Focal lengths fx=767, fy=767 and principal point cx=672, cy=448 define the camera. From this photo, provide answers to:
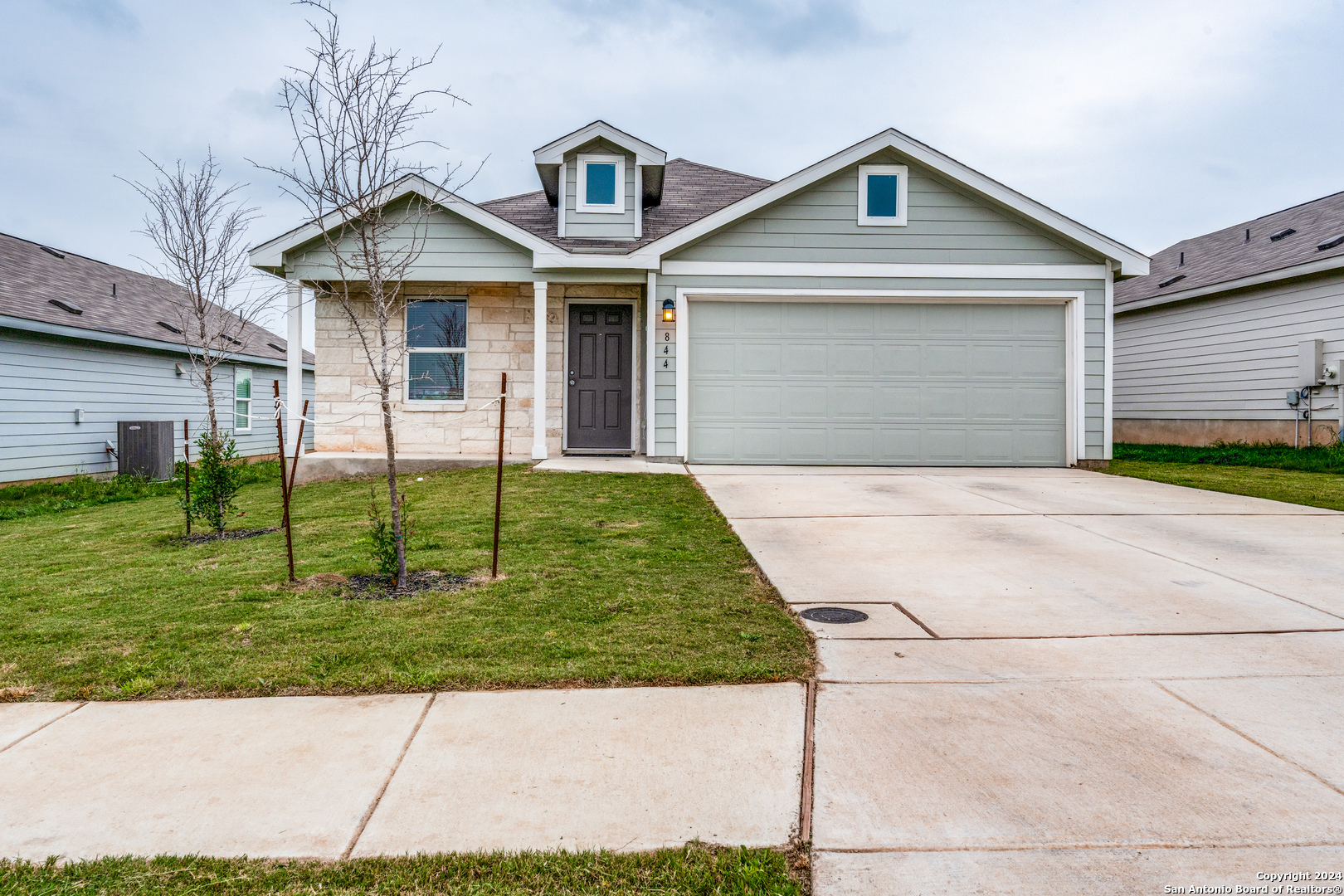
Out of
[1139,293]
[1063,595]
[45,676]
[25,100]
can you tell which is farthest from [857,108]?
[45,676]

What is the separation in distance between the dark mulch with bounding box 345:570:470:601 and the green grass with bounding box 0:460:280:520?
5252mm

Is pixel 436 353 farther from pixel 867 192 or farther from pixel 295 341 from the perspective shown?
pixel 867 192

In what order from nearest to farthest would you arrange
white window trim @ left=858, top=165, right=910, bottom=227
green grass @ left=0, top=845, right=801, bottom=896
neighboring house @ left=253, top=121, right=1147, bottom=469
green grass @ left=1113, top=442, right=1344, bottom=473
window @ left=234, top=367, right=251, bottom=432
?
green grass @ left=0, top=845, right=801, bottom=896 → neighboring house @ left=253, top=121, right=1147, bottom=469 → white window trim @ left=858, top=165, right=910, bottom=227 → green grass @ left=1113, top=442, right=1344, bottom=473 → window @ left=234, top=367, right=251, bottom=432

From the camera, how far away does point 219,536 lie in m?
6.84

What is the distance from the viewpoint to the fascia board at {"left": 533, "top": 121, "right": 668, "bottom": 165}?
452 inches

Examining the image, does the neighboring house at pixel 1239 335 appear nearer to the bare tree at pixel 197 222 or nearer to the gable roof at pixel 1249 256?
the gable roof at pixel 1249 256

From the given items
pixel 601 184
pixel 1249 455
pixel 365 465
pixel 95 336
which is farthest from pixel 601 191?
pixel 1249 455

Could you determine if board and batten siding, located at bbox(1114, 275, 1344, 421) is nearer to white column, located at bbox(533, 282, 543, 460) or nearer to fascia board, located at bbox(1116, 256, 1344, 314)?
fascia board, located at bbox(1116, 256, 1344, 314)

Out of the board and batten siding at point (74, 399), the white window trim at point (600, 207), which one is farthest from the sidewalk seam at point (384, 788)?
the white window trim at point (600, 207)

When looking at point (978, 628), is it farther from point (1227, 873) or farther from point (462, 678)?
point (462, 678)

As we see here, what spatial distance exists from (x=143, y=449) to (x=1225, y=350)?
20.5 metres

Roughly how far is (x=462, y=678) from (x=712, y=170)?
562 inches

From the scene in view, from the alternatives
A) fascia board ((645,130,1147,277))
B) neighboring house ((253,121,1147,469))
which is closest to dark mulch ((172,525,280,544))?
neighboring house ((253,121,1147,469))

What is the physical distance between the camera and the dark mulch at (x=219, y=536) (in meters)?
6.70
